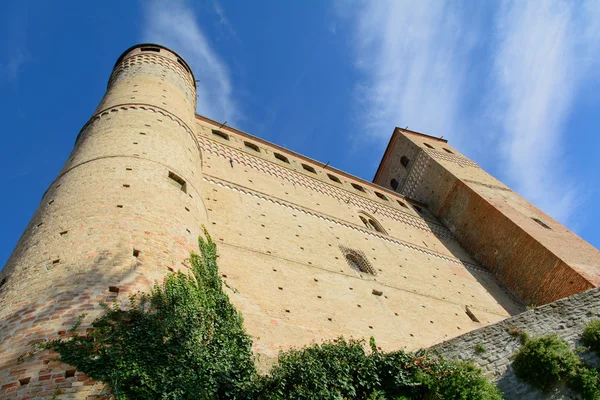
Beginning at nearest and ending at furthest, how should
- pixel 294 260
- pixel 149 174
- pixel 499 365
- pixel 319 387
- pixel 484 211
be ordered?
1. pixel 319 387
2. pixel 499 365
3. pixel 149 174
4. pixel 294 260
5. pixel 484 211

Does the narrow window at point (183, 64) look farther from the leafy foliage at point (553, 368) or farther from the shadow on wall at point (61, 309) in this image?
the leafy foliage at point (553, 368)

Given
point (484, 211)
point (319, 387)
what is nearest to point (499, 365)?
point (319, 387)

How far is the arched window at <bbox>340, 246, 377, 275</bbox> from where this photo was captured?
367 inches

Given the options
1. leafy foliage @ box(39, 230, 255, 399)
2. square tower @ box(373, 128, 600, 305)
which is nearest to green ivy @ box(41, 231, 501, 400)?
leafy foliage @ box(39, 230, 255, 399)

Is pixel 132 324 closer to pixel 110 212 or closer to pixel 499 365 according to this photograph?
pixel 110 212

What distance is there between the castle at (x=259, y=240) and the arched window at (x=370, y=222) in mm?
73

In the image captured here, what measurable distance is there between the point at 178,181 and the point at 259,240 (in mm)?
1909

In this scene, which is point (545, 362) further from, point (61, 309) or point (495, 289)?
point (495, 289)

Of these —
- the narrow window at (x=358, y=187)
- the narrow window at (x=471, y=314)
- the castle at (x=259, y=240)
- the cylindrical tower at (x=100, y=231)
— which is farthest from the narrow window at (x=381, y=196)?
the cylindrical tower at (x=100, y=231)

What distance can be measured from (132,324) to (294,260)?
4.25m

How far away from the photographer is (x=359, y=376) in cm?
519

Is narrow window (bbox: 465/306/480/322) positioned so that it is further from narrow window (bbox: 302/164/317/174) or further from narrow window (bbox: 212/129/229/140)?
narrow window (bbox: 212/129/229/140)

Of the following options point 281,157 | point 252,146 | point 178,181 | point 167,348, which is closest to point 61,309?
point 167,348

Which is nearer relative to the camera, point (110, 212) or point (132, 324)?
point (132, 324)
